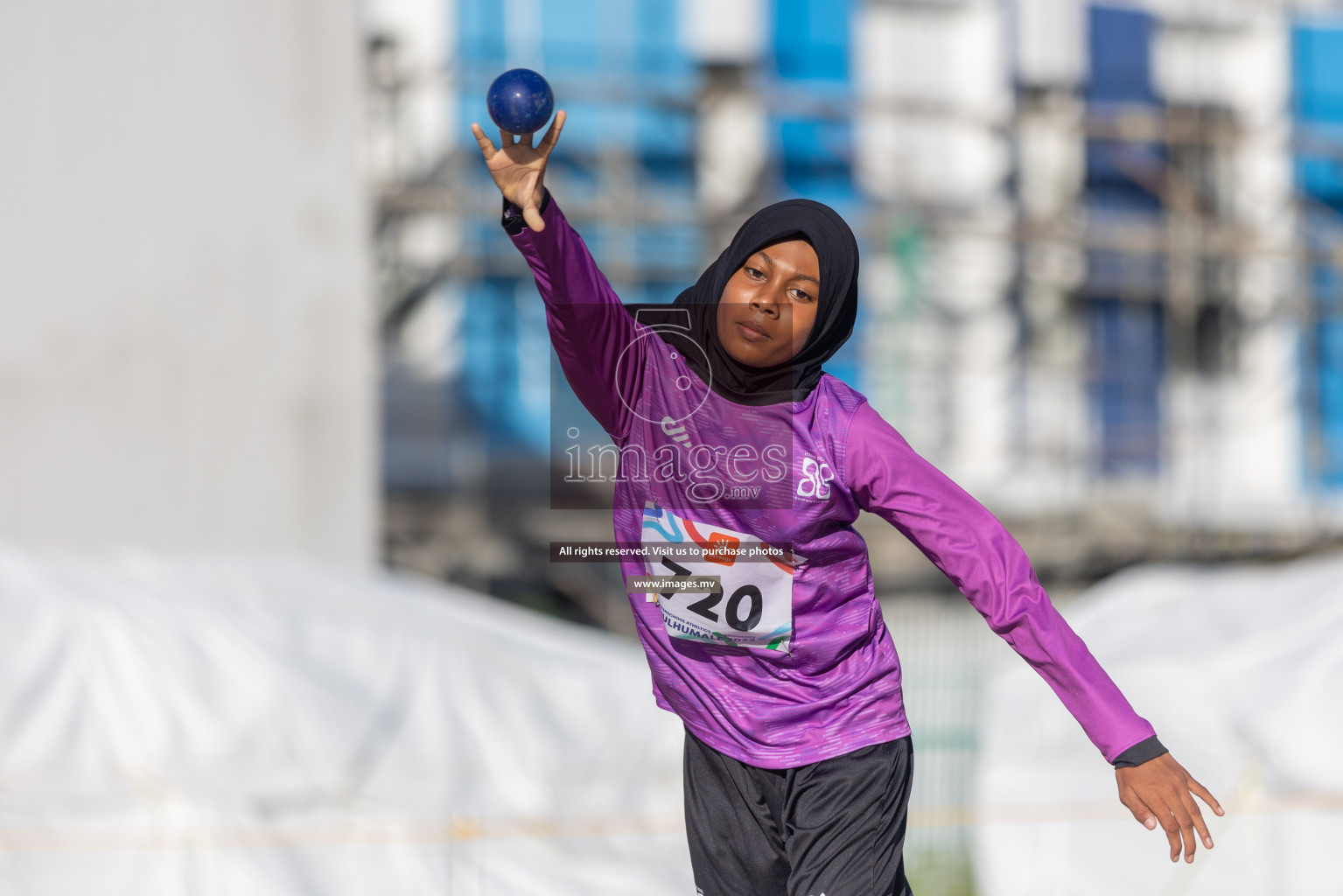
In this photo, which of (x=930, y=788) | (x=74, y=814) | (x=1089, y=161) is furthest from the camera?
(x=1089, y=161)

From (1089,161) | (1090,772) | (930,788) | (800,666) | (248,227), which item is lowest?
(930,788)

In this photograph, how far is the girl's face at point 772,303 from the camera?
67.0 inches

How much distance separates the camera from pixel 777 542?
1.75 m

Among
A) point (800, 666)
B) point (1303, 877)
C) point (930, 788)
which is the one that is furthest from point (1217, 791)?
point (800, 666)

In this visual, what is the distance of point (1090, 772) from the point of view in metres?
4.56

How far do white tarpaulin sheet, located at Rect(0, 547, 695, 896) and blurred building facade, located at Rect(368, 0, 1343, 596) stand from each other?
17.1 feet

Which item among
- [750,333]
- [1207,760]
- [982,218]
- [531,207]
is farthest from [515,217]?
[982,218]

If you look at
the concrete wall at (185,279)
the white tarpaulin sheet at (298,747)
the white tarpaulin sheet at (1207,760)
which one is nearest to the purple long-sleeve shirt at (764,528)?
the white tarpaulin sheet at (298,747)

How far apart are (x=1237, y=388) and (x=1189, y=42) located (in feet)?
10.1

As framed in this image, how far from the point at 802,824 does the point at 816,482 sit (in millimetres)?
436

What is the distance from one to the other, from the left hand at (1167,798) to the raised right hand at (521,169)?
940 millimetres

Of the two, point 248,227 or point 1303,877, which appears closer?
point 1303,877

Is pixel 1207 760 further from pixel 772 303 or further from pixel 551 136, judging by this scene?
pixel 551 136

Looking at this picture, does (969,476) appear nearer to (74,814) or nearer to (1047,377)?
(1047,377)
